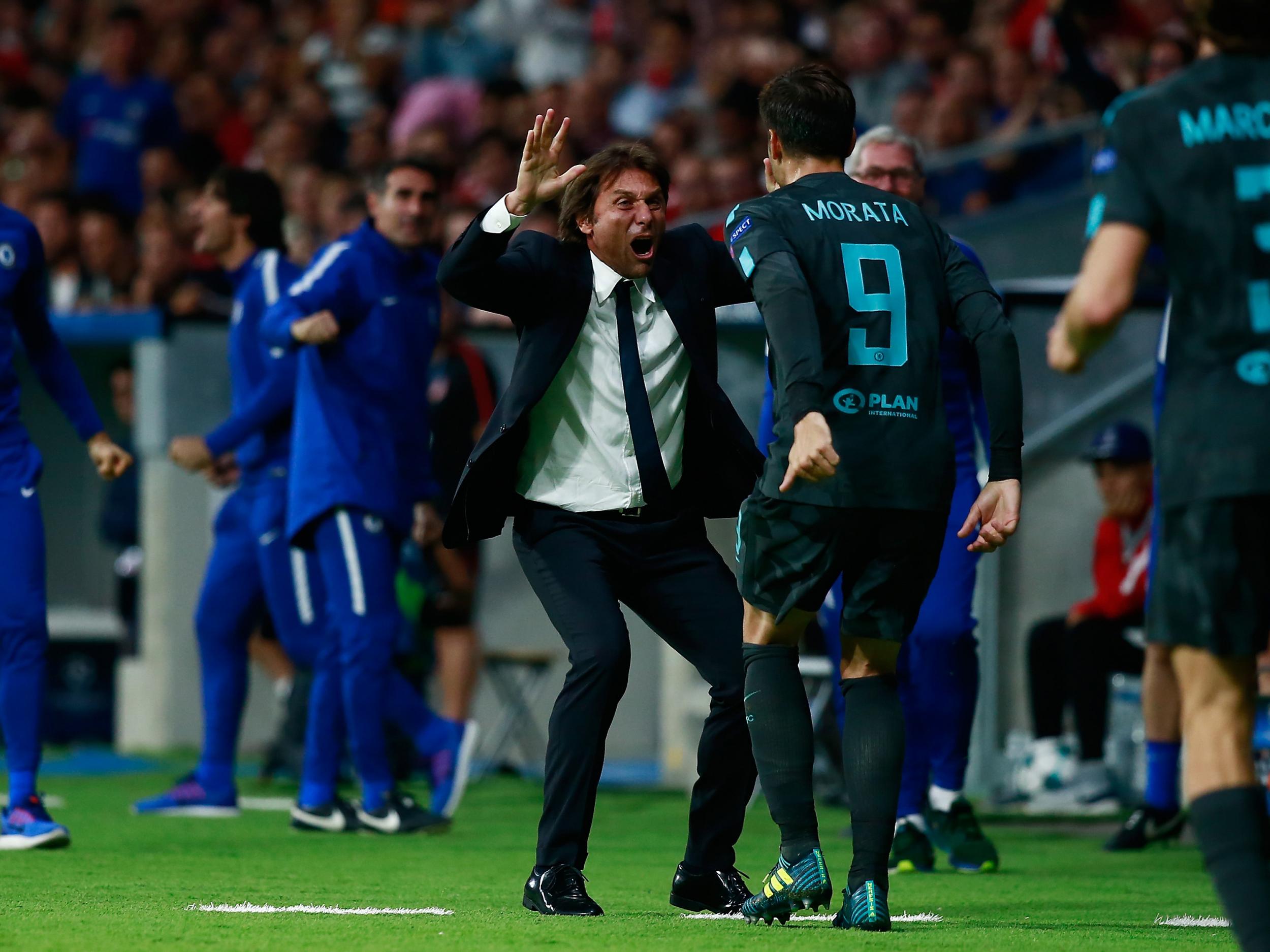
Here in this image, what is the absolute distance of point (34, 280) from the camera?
278 inches

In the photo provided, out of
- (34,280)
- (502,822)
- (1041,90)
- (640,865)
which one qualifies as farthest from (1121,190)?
(1041,90)

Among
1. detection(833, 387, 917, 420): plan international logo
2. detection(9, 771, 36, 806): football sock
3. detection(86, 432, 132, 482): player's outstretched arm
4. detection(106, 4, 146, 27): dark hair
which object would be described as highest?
detection(106, 4, 146, 27): dark hair

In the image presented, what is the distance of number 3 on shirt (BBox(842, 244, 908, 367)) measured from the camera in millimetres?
4738

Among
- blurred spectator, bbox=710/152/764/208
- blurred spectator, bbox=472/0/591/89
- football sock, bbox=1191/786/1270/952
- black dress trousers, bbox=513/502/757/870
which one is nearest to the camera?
football sock, bbox=1191/786/1270/952

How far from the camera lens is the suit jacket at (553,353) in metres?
5.29

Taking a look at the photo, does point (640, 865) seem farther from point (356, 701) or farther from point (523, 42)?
point (523, 42)

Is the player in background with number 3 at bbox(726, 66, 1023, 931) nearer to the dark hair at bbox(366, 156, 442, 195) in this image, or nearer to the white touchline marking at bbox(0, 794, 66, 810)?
the dark hair at bbox(366, 156, 442, 195)

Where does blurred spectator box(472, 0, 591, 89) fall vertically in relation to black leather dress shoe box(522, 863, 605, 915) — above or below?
above

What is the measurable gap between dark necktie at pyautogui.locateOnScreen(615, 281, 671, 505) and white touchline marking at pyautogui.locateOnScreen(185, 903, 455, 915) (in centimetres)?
117

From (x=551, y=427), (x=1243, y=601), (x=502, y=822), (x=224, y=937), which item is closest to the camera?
(x=1243, y=601)

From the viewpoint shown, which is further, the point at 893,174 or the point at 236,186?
the point at 236,186

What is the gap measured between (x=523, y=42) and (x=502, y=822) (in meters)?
9.35

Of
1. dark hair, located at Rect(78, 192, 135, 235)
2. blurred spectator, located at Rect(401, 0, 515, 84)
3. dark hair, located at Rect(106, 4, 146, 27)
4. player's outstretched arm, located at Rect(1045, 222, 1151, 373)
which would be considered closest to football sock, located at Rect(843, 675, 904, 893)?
player's outstretched arm, located at Rect(1045, 222, 1151, 373)

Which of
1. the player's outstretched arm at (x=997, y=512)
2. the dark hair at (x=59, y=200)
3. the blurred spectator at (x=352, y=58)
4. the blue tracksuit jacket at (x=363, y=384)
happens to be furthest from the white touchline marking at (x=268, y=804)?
the blurred spectator at (x=352, y=58)
